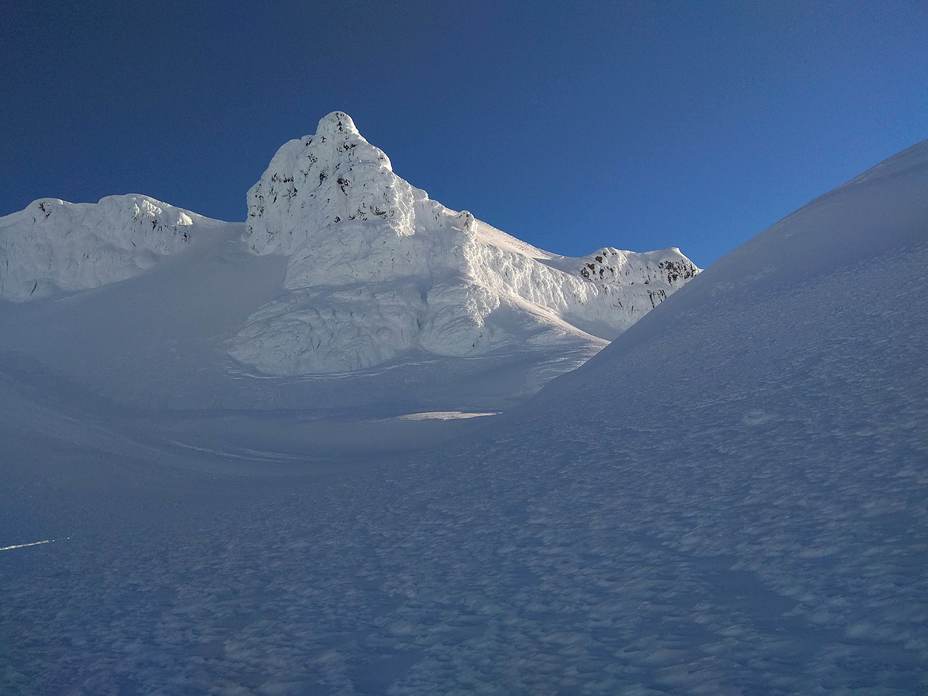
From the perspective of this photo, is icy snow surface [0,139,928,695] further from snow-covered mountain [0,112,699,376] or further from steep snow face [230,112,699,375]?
snow-covered mountain [0,112,699,376]

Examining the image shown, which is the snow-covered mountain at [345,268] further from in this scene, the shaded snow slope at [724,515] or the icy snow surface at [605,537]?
the shaded snow slope at [724,515]

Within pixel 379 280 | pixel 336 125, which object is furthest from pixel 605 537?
pixel 336 125

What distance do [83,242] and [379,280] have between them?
37.8m

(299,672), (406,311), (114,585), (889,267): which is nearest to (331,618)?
(299,672)

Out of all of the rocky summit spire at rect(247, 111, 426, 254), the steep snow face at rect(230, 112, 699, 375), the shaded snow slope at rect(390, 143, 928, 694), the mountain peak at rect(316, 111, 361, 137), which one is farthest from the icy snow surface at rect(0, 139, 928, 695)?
the mountain peak at rect(316, 111, 361, 137)

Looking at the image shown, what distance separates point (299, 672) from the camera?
206 inches

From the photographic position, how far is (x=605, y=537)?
675cm

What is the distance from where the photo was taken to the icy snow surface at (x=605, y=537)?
175 inches

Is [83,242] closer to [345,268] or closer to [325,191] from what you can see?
[325,191]

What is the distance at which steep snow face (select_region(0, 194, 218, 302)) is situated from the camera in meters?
64.6

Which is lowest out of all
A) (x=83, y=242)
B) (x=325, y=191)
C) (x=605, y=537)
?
(x=605, y=537)

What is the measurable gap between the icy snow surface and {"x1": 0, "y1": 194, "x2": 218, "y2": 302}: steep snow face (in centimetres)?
5454

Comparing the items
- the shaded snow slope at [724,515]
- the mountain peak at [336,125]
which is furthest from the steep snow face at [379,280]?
the shaded snow slope at [724,515]

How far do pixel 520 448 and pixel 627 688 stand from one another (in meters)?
8.09
